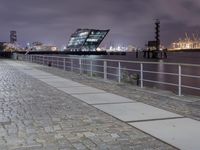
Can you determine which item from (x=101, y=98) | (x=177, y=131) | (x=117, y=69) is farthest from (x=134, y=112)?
(x=117, y=69)

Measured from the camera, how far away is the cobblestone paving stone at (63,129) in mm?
5906

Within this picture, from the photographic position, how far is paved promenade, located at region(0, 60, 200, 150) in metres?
6.04

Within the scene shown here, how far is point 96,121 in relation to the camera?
25.5 ft

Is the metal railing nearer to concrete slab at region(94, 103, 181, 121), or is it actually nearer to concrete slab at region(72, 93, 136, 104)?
concrete slab at region(72, 93, 136, 104)

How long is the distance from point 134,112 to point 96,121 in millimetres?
1361

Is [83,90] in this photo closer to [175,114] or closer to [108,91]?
[108,91]

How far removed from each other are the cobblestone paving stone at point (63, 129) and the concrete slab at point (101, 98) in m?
0.53

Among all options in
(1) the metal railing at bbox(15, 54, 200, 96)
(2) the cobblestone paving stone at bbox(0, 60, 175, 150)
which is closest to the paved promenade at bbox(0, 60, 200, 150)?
(2) the cobblestone paving stone at bbox(0, 60, 175, 150)

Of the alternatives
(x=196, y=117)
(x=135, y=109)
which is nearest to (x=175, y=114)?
(x=196, y=117)

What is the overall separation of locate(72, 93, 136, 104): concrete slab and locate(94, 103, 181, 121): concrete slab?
2.36ft

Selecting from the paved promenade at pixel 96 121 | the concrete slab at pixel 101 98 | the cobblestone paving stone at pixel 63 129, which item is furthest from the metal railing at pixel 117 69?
the cobblestone paving stone at pixel 63 129

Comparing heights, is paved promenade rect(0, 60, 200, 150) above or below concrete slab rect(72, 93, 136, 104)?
above

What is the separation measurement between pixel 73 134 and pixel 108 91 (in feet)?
21.8

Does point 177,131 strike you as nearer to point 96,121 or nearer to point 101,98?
point 96,121
